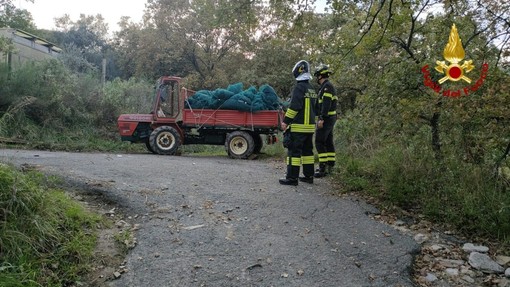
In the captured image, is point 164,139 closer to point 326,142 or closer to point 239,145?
point 239,145

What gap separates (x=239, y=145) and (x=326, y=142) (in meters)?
4.33

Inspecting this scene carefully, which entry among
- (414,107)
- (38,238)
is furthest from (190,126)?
(38,238)

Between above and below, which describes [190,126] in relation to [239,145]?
above

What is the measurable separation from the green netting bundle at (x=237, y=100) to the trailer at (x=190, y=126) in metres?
0.15

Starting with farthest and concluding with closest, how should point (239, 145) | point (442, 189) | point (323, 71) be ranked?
point (239, 145) < point (323, 71) < point (442, 189)

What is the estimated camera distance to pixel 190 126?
11.3 meters

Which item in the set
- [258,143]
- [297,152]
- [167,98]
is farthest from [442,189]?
[167,98]

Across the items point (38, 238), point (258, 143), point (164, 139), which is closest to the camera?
point (38, 238)

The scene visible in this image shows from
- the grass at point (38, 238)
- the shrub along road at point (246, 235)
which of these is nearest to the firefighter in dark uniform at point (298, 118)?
the shrub along road at point (246, 235)

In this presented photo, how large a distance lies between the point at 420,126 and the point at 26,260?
16.9ft

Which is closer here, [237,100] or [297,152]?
[297,152]

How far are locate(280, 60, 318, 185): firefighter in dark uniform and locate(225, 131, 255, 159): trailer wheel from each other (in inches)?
186

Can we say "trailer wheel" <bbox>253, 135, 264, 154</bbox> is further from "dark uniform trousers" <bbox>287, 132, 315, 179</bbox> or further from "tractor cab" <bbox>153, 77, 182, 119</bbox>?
"dark uniform trousers" <bbox>287, 132, 315, 179</bbox>

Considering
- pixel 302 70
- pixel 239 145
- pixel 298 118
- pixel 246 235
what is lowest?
pixel 246 235
